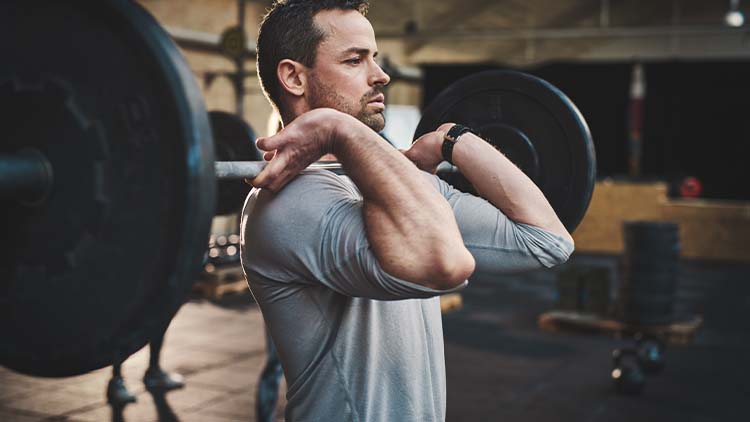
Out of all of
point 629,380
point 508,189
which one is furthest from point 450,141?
point 629,380

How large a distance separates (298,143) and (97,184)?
0.27 meters

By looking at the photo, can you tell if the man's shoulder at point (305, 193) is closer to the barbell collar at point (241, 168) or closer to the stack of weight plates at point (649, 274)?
the barbell collar at point (241, 168)

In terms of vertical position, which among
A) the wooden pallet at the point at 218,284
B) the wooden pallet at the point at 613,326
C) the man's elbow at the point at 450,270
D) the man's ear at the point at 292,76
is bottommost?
the wooden pallet at the point at 613,326

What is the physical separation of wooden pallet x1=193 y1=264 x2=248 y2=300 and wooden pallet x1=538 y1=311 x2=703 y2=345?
2.19 metres

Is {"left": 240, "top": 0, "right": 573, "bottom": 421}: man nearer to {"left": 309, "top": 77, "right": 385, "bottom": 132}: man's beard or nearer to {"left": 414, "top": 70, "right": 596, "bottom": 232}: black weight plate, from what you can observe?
{"left": 309, "top": 77, "right": 385, "bottom": 132}: man's beard

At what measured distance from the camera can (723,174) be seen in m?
13.2

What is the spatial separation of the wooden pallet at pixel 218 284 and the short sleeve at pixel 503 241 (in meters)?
4.83

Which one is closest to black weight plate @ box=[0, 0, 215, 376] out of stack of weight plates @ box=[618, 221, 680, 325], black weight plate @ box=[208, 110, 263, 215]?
black weight plate @ box=[208, 110, 263, 215]

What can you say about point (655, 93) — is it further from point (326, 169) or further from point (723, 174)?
point (326, 169)

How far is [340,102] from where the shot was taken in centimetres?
116

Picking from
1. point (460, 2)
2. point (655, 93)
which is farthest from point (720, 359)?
point (655, 93)

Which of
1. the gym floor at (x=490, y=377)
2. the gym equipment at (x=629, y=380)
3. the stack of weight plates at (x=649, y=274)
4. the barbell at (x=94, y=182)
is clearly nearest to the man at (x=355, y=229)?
the barbell at (x=94, y=182)

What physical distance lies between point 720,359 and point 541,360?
0.95 meters

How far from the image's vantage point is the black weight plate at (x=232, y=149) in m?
2.02
